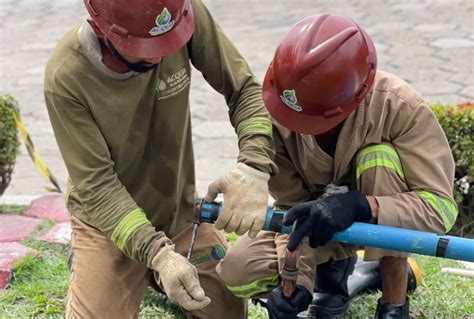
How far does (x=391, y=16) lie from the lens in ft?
31.6

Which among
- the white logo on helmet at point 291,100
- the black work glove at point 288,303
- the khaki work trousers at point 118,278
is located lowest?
the khaki work trousers at point 118,278

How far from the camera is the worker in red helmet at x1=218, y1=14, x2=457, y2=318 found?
2707mm

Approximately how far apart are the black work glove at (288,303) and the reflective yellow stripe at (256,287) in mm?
134

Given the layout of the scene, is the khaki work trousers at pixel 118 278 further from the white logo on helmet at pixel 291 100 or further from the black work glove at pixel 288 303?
the white logo on helmet at pixel 291 100

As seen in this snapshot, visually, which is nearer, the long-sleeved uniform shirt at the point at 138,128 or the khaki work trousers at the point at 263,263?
the long-sleeved uniform shirt at the point at 138,128

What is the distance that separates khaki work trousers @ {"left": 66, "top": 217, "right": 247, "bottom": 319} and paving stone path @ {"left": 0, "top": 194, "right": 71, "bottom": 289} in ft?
2.78

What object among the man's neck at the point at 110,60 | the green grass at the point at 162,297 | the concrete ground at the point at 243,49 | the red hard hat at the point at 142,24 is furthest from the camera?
the concrete ground at the point at 243,49

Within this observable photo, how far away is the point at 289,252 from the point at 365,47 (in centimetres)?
79

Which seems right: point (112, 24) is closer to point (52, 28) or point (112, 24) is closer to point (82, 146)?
point (82, 146)

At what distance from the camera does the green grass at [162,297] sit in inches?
141

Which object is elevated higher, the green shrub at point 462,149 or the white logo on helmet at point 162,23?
the white logo on helmet at point 162,23

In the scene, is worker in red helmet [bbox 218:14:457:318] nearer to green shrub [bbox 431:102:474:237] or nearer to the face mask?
the face mask

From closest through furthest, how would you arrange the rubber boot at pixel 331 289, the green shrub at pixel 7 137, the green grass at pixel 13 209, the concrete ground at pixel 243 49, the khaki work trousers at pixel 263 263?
the khaki work trousers at pixel 263 263 → the rubber boot at pixel 331 289 → the green shrub at pixel 7 137 → the green grass at pixel 13 209 → the concrete ground at pixel 243 49

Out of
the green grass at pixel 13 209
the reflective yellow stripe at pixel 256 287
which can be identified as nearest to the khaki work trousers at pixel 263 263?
the reflective yellow stripe at pixel 256 287
